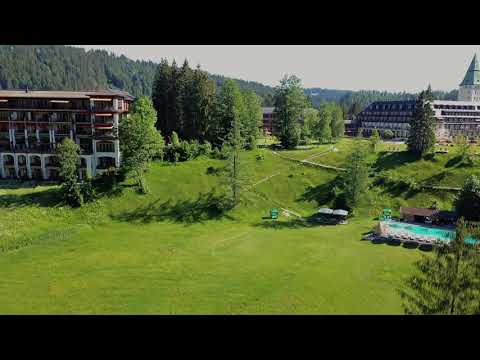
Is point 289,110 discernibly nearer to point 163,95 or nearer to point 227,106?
point 227,106

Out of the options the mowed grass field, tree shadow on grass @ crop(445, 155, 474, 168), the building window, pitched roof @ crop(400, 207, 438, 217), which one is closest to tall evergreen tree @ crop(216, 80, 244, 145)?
the mowed grass field

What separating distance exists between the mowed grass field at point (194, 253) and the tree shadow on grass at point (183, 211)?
0.26 m

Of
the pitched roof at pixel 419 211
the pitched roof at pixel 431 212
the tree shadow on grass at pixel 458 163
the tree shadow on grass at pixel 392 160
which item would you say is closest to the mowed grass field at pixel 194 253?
the tree shadow on grass at pixel 458 163

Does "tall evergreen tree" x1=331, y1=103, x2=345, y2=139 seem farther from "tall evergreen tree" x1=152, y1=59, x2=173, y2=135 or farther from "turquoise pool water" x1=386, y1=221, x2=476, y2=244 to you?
"turquoise pool water" x1=386, y1=221, x2=476, y2=244

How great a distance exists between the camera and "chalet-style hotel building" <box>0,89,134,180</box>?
64.1 meters

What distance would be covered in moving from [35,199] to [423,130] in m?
66.3

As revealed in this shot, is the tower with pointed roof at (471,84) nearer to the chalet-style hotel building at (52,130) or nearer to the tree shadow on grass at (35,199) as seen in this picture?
the chalet-style hotel building at (52,130)

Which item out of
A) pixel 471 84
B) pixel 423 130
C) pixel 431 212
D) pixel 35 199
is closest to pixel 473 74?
pixel 471 84

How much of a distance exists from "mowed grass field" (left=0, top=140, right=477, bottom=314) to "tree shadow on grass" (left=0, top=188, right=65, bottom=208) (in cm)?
14

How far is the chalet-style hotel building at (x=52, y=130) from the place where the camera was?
6406cm
